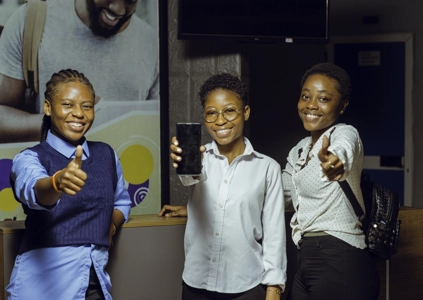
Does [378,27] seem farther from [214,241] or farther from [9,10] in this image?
[214,241]

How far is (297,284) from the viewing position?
252 centimetres

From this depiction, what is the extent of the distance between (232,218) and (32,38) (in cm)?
180

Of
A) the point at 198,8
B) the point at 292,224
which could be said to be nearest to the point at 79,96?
the point at 292,224

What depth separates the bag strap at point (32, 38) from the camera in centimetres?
358

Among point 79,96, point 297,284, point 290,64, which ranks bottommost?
point 297,284

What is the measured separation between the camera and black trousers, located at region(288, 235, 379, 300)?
7.86ft

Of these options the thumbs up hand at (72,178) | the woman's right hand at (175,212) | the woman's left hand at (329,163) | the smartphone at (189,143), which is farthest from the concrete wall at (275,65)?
the thumbs up hand at (72,178)

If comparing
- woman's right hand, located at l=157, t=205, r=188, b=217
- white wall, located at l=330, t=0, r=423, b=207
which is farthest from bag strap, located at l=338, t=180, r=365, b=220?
white wall, located at l=330, t=0, r=423, b=207

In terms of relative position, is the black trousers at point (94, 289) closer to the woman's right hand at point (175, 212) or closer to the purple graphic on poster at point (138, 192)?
the woman's right hand at point (175, 212)

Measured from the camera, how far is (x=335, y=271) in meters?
2.41

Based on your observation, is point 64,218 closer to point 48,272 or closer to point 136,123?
point 48,272

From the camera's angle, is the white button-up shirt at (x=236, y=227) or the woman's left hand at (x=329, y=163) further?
the white button-up shirt at (x=236, y=227)

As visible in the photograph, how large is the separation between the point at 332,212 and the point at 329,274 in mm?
221

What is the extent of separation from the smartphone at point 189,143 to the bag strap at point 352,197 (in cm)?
56
